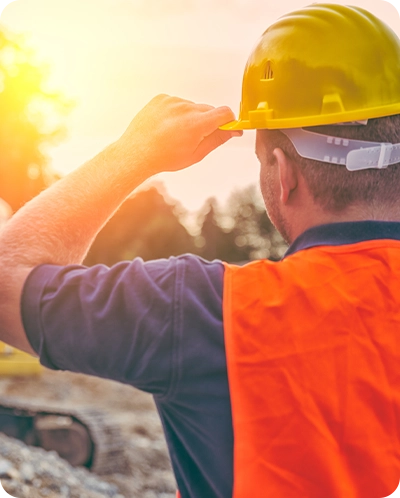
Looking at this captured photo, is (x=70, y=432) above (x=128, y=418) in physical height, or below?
above

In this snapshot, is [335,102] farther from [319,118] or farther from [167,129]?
[167,129]

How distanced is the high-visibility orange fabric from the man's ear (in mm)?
240

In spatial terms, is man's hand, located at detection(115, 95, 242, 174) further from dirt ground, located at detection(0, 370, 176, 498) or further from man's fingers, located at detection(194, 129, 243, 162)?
dirt ground, located at detection(0, 370, 176, 498)

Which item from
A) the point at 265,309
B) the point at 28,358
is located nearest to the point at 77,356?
the point at 265,309

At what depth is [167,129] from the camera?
1.81 meters

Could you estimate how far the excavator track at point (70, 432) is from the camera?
35.7ft

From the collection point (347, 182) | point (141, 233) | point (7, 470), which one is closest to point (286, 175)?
point (347, 182)

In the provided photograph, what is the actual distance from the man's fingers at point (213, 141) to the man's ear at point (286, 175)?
12.3 inches

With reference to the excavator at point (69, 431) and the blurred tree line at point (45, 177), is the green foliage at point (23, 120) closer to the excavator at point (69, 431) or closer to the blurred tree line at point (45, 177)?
the blurred tree line at point (45, 177)

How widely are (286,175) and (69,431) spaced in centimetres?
1053

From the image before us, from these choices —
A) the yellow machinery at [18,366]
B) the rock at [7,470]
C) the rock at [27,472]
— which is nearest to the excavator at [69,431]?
the yellow machinery at [18,366]

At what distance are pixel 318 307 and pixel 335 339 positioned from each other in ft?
0.24

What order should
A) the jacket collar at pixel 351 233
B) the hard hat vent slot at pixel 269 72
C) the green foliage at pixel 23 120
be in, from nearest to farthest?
the jacket collar at pixel 351 233 → the hard hat vent slot at pixel 269 72 → the green foliage at pixel 23 120

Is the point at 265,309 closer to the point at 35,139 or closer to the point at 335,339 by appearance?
the point at 335,339
